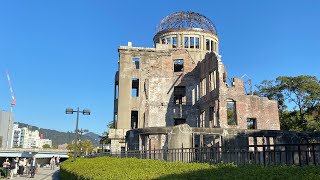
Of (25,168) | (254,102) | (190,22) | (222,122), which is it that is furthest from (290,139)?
(190,22)

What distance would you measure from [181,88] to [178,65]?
12.1 ft

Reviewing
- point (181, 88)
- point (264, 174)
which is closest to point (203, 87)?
point (181, 88)

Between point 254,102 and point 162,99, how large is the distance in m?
11.0

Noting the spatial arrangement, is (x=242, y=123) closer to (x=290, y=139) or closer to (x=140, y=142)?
(x=290, y=139)

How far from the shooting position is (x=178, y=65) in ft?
140

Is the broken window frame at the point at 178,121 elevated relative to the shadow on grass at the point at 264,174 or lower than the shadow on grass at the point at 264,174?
elevated

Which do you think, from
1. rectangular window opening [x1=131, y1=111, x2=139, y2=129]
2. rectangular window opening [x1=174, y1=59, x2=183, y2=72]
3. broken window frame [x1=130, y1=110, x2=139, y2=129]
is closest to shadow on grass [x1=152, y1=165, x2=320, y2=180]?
broken window frame [x1=130, y1=110, x2=139, y2=129]

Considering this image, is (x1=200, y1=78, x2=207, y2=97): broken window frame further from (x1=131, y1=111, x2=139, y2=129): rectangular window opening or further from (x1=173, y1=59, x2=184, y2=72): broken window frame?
(x1=131, y1=111, x2=139, y2=129): rectangular window opening

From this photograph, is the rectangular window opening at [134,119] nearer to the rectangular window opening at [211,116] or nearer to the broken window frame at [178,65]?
the broken window frame at [178,65]

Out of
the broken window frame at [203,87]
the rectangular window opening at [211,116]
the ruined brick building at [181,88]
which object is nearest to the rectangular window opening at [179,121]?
the ruined brick building at [181,88]

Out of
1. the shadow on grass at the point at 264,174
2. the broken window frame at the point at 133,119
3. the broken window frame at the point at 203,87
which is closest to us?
the shadow on grass at the point at 264,174

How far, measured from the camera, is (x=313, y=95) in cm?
4366

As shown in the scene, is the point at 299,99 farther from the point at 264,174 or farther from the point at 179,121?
the point at 264,174

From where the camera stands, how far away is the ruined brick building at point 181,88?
33062 millimetres
